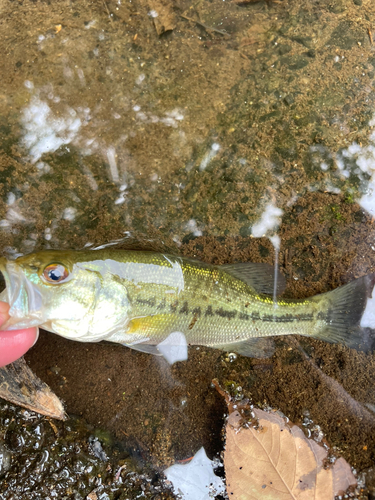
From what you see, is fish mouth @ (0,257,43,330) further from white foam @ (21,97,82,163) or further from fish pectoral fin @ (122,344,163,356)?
white foam @ (21,97,82,163)

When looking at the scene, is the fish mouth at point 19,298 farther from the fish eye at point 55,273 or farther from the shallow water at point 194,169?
the shallow water at point 194,169

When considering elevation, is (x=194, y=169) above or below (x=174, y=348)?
above

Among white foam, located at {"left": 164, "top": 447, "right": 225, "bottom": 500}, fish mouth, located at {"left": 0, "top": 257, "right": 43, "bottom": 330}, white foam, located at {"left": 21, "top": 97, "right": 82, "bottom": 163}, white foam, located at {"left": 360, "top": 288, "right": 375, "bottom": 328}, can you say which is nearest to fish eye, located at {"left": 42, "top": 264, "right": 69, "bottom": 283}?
fish mouth, located at {"left": 0, "top": 257, "right": 43, "bottom": 330}

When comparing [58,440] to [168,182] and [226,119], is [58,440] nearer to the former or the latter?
[168,182]

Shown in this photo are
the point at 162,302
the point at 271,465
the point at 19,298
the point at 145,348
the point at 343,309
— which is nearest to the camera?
the point at 19,298

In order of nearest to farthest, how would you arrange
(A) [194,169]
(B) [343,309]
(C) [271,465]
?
(C) [271,465], (B) [343,309], (A) [194,169]

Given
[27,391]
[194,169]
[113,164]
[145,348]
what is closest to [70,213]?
[113,164]

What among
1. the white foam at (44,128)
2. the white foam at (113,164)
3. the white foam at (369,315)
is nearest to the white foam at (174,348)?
the white foam at (113,164)

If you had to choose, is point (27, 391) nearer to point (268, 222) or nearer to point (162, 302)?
point (162, 302)

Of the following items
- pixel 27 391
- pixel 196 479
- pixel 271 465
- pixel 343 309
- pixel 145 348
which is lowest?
pixel 196 479
